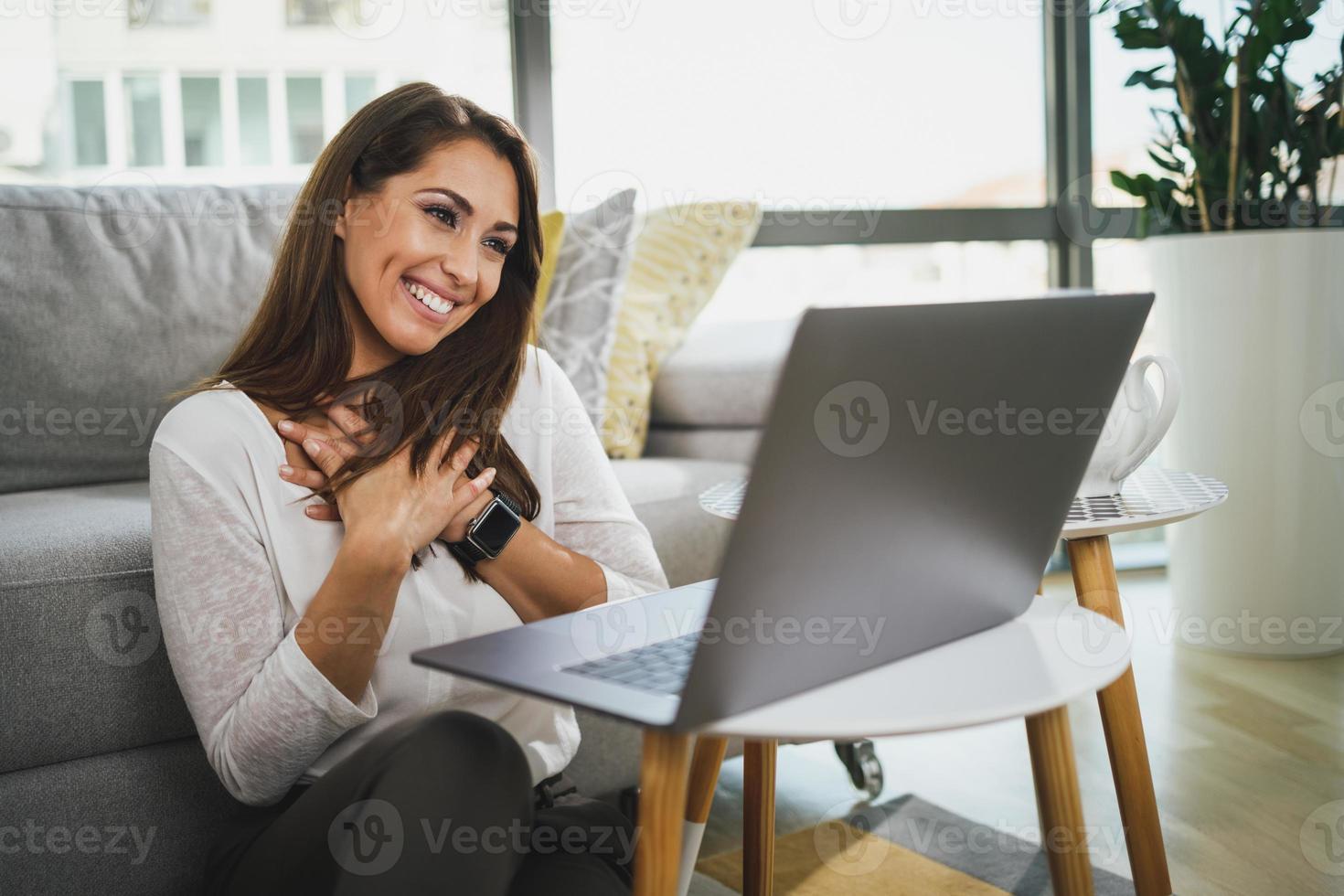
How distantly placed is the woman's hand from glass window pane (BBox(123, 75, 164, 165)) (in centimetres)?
154

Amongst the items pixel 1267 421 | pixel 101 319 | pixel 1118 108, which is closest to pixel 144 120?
pixel 101 319

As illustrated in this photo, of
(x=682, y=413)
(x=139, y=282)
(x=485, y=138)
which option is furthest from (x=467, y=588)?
(x=682, y=413)

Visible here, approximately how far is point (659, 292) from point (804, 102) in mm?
988

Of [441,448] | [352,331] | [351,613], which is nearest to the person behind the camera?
[351,613]

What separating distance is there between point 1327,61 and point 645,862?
3.02m

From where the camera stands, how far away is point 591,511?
126 cm

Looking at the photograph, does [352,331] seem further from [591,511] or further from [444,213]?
[591,511]

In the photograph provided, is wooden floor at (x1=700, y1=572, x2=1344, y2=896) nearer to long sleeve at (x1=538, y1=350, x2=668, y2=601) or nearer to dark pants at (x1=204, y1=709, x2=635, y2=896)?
long sleeve at (x1=538, y1=350, x2=668, y2=601)

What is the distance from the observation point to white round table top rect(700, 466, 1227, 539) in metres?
1.12

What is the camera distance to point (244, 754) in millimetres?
975

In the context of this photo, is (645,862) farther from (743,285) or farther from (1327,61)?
(1327,61)

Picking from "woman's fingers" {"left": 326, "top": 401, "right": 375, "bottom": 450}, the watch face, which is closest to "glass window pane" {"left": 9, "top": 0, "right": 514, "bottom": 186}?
"woman's fingers" {"left": 326, "top": 401, "right": 375, "bottom": 450}

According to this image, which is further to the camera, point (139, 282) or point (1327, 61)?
point (1327, 61)

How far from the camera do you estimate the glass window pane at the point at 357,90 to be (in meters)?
2.55
